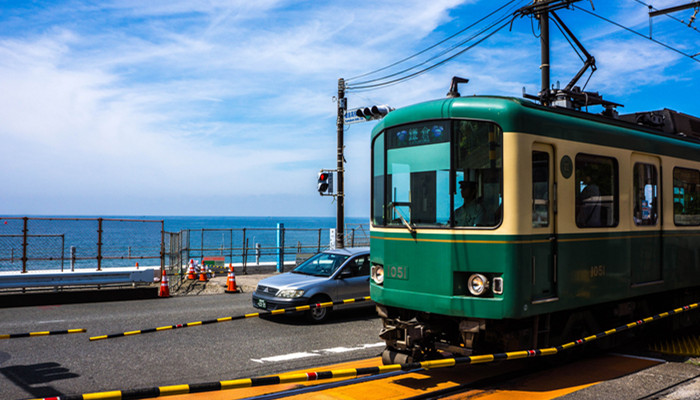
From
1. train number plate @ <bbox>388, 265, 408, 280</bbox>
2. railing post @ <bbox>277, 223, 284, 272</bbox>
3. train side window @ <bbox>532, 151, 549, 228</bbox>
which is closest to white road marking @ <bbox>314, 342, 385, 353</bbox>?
train number plate @ <bbox>388, 265, 408, 280</bbox>

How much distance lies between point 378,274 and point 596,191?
3.03 metres

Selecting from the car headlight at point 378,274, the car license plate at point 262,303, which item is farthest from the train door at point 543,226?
the car license plate at point 262,303

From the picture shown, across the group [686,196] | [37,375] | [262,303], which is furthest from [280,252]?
[686,196]

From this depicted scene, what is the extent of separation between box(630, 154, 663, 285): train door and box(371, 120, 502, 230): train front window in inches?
112

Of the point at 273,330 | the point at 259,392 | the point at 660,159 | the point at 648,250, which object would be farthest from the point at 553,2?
the point at 259,392

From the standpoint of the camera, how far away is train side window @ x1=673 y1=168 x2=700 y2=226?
29.5 ft

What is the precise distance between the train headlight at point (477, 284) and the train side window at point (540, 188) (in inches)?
36.0

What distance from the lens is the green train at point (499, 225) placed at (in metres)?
6.31

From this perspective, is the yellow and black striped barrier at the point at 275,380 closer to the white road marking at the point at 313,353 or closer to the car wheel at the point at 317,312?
the white road marking at the point at 313,353

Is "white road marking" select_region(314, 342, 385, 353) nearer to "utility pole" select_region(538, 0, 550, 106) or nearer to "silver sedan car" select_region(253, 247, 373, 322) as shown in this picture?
"silver sedan car" select_region(253, 247, 373, 322)

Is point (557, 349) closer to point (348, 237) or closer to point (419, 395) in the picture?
point (419, 395)

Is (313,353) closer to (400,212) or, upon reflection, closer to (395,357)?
(395,357)

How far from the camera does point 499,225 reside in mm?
6273

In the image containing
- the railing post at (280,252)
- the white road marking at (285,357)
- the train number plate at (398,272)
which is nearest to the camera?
the train number plate at (398,272)
